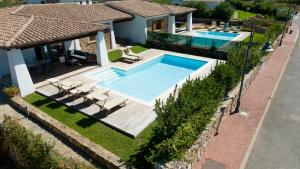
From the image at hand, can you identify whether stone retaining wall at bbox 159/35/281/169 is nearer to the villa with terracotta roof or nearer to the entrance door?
the villa with terracotta roof

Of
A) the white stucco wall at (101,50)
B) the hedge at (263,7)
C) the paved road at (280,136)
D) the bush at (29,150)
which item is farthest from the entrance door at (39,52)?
the hedge at (263,7)

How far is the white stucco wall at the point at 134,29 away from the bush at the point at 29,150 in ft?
66.7

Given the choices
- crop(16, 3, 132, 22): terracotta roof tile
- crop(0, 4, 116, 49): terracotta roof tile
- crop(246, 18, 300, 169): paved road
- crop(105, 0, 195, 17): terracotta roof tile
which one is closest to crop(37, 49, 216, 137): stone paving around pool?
crop(0, 4, 116, 49): terracotta roof tile

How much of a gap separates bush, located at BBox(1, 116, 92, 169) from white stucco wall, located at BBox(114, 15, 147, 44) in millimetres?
20340

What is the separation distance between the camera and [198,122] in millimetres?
10570

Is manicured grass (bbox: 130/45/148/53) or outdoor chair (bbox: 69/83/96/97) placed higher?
manicured grass (bbox: 130/45/148/53)

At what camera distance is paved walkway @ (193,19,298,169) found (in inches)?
428

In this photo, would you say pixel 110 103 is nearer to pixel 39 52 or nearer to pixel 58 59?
pixel 58 59

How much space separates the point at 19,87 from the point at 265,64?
21621 mm

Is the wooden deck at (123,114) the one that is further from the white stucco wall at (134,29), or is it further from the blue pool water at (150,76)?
the white stucco wall at (134,29)

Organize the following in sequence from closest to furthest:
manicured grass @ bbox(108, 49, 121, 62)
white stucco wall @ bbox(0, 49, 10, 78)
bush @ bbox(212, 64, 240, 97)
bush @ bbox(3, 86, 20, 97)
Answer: bush @ bbox(212, 64, 240, 97) < bush @ bbox(3, 86, 20, 97) < white stucco wall @ bbox(0, 49, 10, 78) < manicured grass @ bbox(108, 49, 121, 62)

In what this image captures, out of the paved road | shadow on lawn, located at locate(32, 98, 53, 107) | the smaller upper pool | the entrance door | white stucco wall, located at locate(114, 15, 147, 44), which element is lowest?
the paved road

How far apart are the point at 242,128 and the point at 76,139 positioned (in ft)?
28.8

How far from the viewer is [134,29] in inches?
1170
